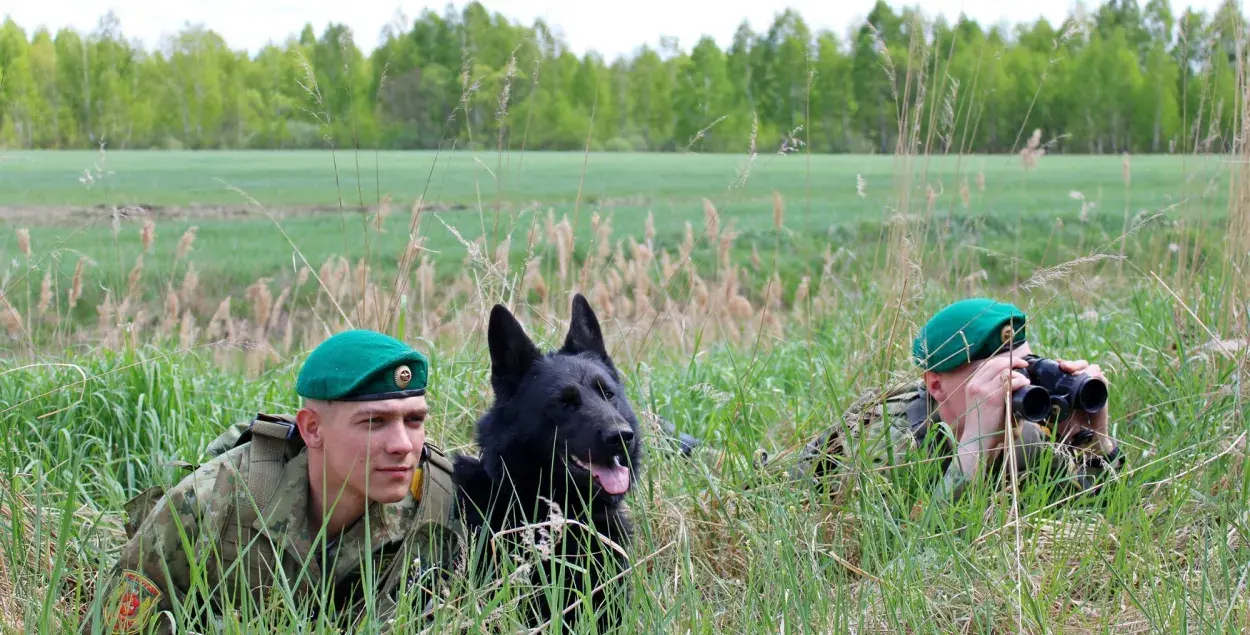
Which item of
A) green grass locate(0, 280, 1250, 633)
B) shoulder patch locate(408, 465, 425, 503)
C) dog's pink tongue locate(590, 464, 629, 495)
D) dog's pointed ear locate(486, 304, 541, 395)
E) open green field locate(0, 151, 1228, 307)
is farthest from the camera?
open green field locate(0, 151, 1228, 307)

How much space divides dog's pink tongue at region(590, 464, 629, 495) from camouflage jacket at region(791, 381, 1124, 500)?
75 centimetres

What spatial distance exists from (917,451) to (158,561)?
2.27 m

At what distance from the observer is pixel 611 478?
2889mm

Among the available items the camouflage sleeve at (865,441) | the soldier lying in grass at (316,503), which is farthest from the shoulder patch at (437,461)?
the camouflage sleeve at (865,441)

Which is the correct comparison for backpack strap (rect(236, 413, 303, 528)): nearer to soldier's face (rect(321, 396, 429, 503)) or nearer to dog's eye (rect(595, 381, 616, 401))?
soldier's face (rect(321, 396, 429, 503))

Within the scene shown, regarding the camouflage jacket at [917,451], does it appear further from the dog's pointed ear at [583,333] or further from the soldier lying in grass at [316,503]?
the soldier lying in grass at [316,503]

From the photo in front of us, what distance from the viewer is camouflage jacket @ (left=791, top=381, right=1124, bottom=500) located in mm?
3416

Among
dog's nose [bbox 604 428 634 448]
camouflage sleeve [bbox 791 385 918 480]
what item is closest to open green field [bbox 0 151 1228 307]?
camouflage sleeve [bbox 791 385 918 480]

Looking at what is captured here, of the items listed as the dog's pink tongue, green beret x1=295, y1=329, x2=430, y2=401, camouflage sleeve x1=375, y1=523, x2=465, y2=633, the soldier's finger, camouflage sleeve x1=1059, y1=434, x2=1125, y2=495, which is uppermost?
green beret x1=295, y1=329, x2=430, y2=401

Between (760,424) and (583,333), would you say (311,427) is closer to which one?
(583,333)

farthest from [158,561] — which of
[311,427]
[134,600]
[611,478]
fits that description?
[611,478]

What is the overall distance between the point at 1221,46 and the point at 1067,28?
160 cm

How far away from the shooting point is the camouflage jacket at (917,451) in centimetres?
342

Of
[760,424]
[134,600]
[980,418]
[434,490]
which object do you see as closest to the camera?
[134,600]
